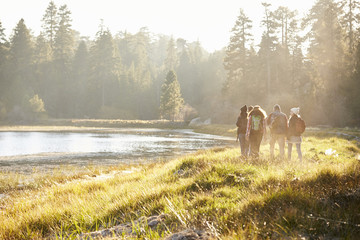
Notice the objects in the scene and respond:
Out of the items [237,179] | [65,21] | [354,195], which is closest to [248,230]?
[354,195]

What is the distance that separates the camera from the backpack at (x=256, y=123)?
9820 millimetres

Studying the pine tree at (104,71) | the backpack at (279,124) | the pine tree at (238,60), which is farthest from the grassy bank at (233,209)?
the pine tree at (104,71)

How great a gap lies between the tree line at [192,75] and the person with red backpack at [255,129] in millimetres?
26137

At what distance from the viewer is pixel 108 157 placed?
58.0 ft

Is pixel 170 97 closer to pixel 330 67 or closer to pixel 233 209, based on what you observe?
pixel 330 67

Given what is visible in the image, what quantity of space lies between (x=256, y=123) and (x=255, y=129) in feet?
0.74

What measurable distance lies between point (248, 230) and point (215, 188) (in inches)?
81.0

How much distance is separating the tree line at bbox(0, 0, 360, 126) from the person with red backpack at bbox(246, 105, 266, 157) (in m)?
26.1

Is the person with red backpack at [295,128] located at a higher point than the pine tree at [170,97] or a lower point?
lower

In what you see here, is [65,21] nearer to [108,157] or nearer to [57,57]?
[57,57]

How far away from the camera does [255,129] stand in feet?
32.4

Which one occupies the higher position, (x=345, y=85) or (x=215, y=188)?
(x=345, y=85)

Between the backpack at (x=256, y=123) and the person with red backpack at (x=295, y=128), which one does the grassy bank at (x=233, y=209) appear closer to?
the backpack at (x=256, y=123)

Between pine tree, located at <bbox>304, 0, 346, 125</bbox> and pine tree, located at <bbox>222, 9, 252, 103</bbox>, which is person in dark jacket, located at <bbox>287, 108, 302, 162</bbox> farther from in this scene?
pine tree, located at <bbox>222, 9, 252, 103</bbox>
